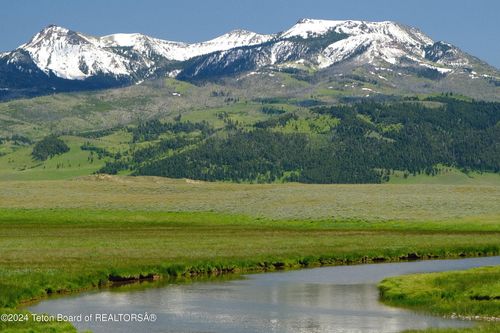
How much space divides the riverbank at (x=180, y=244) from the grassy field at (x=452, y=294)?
17.6 meters

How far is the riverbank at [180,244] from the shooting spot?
2502 inches

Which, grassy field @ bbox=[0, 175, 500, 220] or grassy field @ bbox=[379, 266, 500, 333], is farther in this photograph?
grassy field @ bbox=[0, 175, 500, 220]

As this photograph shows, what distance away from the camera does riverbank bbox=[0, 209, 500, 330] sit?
6356 centimetres

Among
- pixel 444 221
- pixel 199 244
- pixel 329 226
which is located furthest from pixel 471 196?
pixel 199 244

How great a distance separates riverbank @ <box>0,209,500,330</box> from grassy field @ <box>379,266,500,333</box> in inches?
692

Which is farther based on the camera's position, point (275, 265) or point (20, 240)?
point (20, 240)

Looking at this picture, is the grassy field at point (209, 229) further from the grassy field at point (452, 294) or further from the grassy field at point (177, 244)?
the grassy field at point (452, 294)

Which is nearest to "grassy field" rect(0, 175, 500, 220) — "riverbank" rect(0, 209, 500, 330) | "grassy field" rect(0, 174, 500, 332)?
"grassy field" rect(0, 174, 500, 332)

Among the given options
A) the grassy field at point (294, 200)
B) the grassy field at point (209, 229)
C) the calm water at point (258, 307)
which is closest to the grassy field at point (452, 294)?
the calm water at point (258, 307)

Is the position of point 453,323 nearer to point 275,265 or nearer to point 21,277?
point 21,277

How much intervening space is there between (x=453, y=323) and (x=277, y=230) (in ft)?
225

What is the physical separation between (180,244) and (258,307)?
110 feet

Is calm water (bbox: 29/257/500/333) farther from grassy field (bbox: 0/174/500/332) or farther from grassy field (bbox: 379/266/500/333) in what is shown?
grassy field (bbox: 0/174/500/332)

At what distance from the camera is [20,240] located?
87.3m
